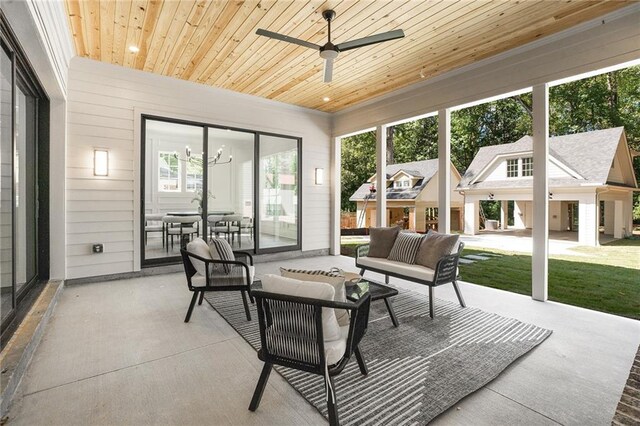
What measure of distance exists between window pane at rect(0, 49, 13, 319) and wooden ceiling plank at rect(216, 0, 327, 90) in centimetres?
248

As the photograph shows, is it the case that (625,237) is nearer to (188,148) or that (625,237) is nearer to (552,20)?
(552,20)

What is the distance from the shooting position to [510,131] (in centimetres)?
1688

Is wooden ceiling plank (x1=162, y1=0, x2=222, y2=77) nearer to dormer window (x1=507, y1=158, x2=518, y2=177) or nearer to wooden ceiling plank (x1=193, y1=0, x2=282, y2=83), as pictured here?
A: wooden ceiling plank (x1=193, y1=0, x2=282, y2=83)

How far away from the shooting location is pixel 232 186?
7.07m

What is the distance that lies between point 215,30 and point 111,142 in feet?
8.13

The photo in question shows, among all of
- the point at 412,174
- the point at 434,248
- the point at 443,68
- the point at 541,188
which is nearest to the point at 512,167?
the point at 412,174

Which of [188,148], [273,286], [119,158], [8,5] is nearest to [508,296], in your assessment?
[273,286]

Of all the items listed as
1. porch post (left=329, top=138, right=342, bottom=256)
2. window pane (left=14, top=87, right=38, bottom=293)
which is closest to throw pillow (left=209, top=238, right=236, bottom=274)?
window pane (left=14, top=87, right=38, bottom=293)

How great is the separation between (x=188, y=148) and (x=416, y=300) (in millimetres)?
5552

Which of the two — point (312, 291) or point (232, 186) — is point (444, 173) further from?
point (232, 186)

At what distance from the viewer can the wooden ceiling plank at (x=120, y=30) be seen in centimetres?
321

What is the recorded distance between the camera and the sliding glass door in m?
6.21

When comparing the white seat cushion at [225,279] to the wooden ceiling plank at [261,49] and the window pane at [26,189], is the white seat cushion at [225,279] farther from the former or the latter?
the wooden ceiling plank at [261,49]

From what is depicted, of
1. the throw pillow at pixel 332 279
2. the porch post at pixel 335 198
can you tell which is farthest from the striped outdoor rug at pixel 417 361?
the porch post at pixel 335 198
